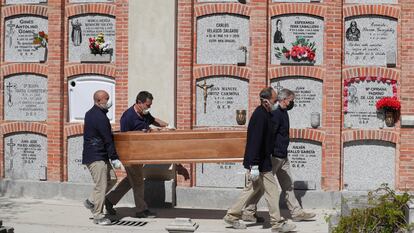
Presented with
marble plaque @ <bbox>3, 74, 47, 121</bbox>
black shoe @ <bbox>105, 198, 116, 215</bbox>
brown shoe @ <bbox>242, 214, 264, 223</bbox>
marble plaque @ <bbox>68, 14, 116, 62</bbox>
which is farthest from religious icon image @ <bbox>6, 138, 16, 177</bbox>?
brown shoe @ <bbox>242, 214, 264, 223</bbox>

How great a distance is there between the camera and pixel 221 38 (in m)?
12.4

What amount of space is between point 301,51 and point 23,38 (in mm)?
4993

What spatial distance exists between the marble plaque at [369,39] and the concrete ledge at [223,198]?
2267mm

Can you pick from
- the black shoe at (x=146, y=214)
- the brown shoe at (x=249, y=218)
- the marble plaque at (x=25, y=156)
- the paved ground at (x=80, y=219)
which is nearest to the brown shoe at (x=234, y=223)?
the paved ground at (x=80, y=219)

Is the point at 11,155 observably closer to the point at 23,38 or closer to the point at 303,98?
the point at 23,38

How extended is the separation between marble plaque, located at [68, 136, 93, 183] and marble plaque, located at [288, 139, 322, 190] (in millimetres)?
3578

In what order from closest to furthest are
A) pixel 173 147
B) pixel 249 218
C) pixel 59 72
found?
pixel 173 147
pixel 249 218
pixel 59 72

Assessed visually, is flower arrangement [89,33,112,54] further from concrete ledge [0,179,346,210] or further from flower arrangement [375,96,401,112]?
flower arrangement [375,96,401,112]

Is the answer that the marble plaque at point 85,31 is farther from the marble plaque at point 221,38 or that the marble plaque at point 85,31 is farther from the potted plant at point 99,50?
the marble plaque at point 221,38

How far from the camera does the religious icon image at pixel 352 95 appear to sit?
479 inches

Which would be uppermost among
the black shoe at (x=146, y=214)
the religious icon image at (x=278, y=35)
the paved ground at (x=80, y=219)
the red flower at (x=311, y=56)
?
the religious icon image at (x=278, y=35)

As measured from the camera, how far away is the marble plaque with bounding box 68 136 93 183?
12.8m

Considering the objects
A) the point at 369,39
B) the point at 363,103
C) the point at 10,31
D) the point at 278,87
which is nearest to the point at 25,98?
the point at 10,31

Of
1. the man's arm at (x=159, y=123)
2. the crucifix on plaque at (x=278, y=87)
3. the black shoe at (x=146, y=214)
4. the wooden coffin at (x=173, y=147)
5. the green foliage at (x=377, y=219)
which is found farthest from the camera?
the crucifix on plaque at (x=278, y=87)
